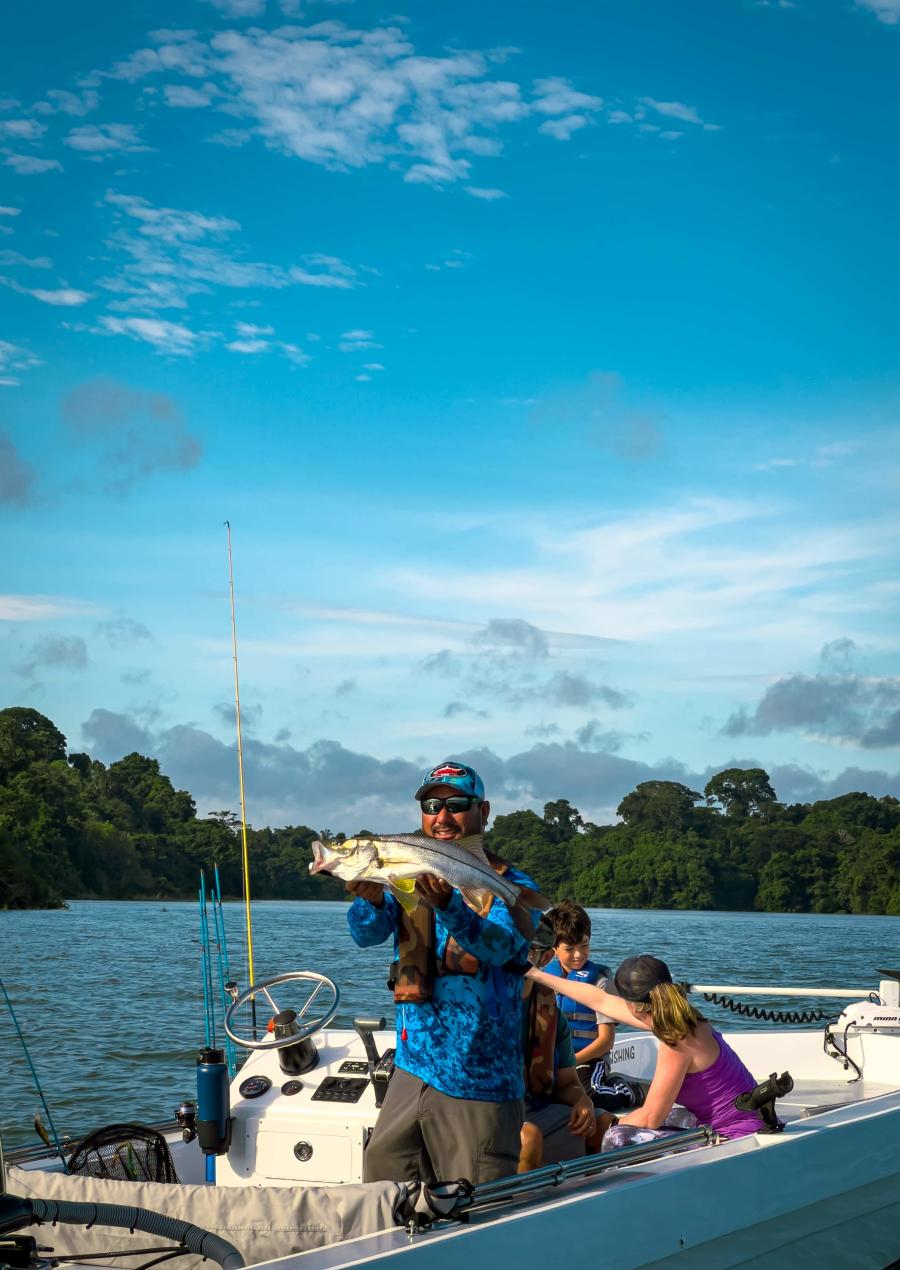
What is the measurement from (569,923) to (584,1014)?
21.7 inches

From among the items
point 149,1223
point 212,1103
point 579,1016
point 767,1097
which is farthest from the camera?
point 579,1016

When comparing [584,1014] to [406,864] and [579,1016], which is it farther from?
[406,864]

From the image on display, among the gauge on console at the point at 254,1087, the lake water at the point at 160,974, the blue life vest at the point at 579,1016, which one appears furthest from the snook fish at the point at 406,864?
the lake water at the point at 160,974

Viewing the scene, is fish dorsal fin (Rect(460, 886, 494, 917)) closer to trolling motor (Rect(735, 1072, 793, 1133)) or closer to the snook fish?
the snook fish

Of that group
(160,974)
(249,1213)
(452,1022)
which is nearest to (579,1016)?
(452,1022)

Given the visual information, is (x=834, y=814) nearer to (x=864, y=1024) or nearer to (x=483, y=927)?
(x=864, y=1024)

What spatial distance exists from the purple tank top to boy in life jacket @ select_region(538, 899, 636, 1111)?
84cm

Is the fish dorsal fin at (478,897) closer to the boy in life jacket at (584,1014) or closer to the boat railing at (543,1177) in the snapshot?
the boat railing at (543,1177)

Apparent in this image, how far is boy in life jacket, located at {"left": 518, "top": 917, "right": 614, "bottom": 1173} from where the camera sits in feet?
15.5

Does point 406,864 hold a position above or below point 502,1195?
above

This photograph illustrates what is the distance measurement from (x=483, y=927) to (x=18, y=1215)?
53.4 inches

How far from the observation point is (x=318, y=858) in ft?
11.5

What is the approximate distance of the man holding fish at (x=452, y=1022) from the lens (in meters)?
3.85

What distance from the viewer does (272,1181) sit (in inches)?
217
